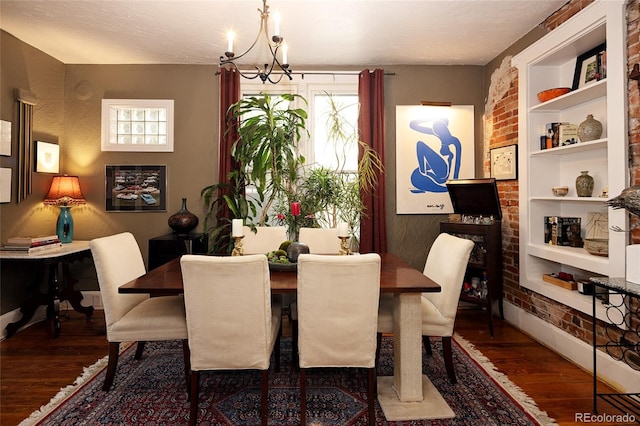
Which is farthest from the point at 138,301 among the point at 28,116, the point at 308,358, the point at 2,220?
the point at 28,116

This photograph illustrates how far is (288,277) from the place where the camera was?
2312 mm

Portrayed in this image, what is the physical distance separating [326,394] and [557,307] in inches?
81.6

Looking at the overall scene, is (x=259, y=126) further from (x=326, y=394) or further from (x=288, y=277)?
(x=326, y=394)

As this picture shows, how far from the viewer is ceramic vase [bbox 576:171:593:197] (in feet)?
9.76

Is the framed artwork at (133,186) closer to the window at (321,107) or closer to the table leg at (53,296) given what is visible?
the table leg at (53,296)

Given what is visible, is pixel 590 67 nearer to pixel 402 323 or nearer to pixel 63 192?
pixel 402 323

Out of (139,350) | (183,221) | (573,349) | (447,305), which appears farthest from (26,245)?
(573,349)

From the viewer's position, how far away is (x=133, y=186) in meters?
4.29

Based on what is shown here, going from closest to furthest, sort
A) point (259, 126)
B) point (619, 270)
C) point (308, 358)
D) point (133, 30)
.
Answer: point (308, 358) → point (619, 270) → point (133, 30) → point (259, 126)

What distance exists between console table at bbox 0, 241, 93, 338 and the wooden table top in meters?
1.48

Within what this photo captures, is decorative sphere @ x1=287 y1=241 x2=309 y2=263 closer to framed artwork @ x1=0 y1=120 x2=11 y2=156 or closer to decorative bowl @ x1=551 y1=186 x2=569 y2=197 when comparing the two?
decorative bowl @ x1=551 y1=186 x2=569 y2=197

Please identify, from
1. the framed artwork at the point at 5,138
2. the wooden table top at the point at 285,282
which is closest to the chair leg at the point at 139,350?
the wooden table top at the point at 285,282

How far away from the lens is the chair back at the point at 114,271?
231 centimetres

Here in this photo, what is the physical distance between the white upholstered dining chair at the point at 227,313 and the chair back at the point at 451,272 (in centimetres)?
115
